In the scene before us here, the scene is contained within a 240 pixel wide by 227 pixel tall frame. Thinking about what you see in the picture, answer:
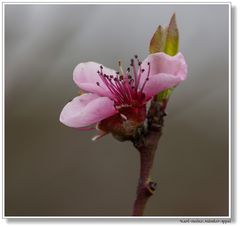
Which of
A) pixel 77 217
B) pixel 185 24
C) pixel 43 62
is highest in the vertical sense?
pixel 185 24

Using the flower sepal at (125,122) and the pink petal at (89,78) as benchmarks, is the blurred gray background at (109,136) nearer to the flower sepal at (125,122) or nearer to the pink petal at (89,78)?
the pink petal at (89,78)

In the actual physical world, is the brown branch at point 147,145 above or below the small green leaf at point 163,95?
below

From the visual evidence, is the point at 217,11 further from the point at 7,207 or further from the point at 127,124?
the point at 7,207

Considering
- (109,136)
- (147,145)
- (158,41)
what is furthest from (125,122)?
(109,136)

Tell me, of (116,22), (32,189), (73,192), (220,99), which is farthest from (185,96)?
(32,189)

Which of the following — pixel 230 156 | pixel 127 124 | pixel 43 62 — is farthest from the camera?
pixel 43 62

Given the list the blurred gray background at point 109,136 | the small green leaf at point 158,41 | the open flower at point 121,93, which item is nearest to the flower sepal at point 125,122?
the open flower at point 121,93
